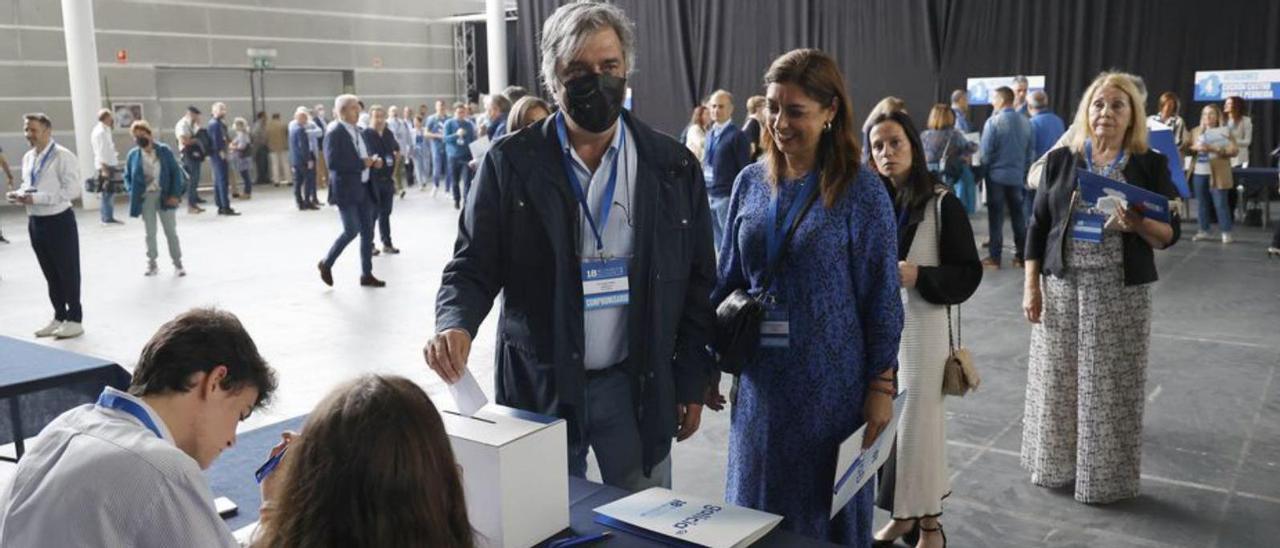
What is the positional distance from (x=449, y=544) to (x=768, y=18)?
15849 millimetres

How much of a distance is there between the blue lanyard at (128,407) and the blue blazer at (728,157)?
6507 mm

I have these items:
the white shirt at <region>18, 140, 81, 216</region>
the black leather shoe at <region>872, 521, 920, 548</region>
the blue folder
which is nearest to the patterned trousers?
the blue folder

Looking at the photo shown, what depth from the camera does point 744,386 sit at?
239 centimetres

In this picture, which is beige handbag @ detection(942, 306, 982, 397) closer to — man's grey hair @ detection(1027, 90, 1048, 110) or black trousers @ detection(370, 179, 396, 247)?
black trousers @ detection(370, 179, 396, 247)

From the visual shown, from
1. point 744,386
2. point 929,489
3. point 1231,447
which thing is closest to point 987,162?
point 1231,447

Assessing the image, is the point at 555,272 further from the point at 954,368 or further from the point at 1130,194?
the point at 1130,194

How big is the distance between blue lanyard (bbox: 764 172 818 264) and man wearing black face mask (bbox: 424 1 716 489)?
0.18m

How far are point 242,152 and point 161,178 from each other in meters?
7.98

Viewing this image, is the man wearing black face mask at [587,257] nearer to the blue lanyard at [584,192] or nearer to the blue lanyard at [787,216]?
the blue lanyard at [584,192]

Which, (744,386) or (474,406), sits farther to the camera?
(744,386)

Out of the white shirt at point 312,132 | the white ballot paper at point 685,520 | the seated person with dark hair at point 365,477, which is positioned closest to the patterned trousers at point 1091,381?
the white ballot paper at point 685,520

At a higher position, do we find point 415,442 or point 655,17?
point 655,17

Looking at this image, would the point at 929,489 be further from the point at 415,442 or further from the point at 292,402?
the point at 292,402

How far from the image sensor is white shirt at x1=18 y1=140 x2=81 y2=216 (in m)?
6.43
